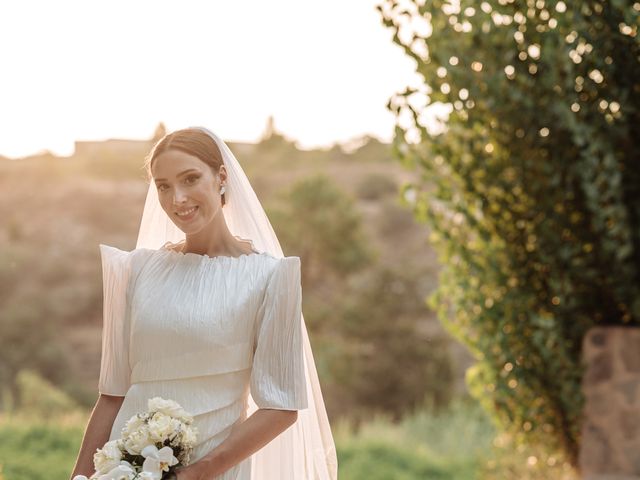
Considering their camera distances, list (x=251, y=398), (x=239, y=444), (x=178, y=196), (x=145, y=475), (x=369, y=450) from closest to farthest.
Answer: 1. (x=145, y=475)
2. (x=239, y=444)
3. (x=178, y=196)
4. (x=251, y=398)
5. (x=369, y=450)

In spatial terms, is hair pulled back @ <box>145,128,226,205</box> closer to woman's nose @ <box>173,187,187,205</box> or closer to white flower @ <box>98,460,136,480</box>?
woman's nose @ <box>173,187,187,205</box>

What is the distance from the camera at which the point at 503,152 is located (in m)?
4.63

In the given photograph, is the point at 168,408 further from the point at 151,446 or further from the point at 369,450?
the point at 369,450

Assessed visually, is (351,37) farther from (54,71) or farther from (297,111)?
(297,111)

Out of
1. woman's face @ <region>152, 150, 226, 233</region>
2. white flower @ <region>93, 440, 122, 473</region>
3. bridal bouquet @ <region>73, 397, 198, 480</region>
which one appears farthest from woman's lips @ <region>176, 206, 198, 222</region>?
white flower @ <region>93, 440, 122, 473</region>

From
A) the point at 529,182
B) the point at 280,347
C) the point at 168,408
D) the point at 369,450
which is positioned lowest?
the point at 369,450

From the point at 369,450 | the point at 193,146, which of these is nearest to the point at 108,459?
the point at 193,146

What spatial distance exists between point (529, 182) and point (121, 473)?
3210 mm

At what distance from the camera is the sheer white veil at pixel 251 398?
215 centimetres

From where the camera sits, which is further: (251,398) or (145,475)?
(251,398)

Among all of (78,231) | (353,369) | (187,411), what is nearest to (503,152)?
(187,411)

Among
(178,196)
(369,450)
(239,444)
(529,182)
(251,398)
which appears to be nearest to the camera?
(239,444)

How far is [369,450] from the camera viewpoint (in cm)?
826

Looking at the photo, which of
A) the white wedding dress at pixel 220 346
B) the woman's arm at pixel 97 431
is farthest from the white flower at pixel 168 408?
the woman's arm at pixel 97 431
